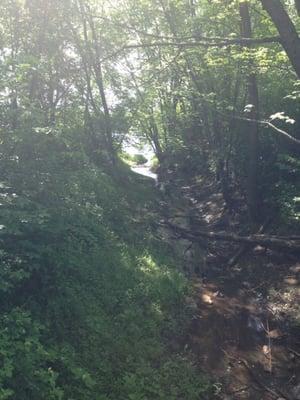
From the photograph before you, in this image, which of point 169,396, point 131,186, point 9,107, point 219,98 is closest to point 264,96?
point 219,98

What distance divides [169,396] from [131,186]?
15737 millimetres

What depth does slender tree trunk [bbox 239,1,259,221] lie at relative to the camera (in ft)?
49.9

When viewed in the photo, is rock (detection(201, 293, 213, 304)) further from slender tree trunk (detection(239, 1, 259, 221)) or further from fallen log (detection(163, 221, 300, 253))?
slender tree trunk (detection(239, 1, 259, 221))

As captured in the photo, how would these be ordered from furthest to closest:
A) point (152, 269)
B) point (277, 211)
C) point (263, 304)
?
point (277, 211) < point (152, 269) < point (263, 304)

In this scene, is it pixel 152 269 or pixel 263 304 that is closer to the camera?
pixel 263 304

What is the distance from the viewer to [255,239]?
14.0m

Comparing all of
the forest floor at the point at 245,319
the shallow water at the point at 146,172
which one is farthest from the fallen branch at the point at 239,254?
the shallow water at the point at 146,172

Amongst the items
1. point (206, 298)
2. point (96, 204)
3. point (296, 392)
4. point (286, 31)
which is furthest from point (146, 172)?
point (286, 31)

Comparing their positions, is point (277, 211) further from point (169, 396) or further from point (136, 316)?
point (169, 396)

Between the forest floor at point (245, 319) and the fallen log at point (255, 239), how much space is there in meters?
0.36

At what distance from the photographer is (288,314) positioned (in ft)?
35.2

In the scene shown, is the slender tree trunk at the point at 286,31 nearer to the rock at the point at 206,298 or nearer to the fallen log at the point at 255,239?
the rock at the point at 206,298

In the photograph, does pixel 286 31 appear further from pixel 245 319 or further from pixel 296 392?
pixel 245 319

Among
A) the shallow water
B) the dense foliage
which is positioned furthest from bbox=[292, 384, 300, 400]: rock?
the shallow water
